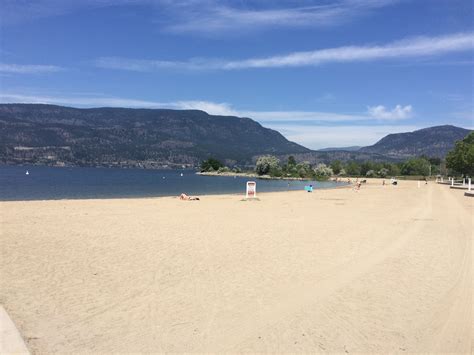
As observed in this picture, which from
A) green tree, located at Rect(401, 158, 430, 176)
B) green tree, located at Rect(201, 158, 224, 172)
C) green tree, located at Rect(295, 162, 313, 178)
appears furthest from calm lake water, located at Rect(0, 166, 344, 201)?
green tree, located at Rect(201, 158, 224, 172)

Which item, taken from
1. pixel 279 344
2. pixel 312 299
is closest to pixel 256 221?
pixel 312 299

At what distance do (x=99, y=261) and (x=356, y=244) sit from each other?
6.89 m

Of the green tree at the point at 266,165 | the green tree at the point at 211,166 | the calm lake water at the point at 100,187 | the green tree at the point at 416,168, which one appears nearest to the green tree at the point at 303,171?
the green tree at the point at 266,165

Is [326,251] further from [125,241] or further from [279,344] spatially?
[279,344]

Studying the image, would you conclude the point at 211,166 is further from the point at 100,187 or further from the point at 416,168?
the point at 100,187

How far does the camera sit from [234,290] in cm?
766

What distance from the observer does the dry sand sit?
5605mm

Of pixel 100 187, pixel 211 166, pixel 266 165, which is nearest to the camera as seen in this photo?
pixel 100 187

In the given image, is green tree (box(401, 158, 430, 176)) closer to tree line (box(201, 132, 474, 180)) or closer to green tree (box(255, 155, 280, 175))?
tree line (box(201, 132, 474, 180))

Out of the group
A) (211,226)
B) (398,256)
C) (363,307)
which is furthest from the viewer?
(211,226)

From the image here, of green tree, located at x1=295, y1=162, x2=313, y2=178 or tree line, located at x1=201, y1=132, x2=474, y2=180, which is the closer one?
tree line, located at x1=201, y1=132, x2=474, y2=180

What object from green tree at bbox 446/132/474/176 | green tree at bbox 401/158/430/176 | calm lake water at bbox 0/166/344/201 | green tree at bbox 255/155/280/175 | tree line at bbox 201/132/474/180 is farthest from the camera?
green tree at bbox 255/155/280/175

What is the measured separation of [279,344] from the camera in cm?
545

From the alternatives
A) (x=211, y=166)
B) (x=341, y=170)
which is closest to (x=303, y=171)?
(x=341, y=170)
